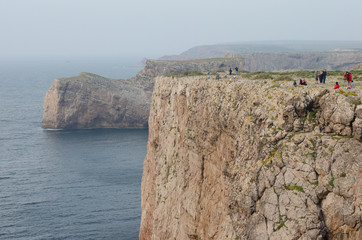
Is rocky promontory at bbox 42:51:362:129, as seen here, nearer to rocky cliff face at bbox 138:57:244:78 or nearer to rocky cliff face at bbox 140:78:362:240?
rocky cliff face at bbox 138:57:244:78

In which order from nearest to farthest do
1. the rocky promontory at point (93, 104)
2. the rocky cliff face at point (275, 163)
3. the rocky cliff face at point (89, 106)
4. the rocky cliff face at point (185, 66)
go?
1. the rocky cliff face at point (275, 163)
2. the rocky cliff face at point (89, 106)
3. the rocky promontory at point (93, 104)
4. the rocky cliff face at point (185, 66)

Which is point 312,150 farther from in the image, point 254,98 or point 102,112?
point 102,112

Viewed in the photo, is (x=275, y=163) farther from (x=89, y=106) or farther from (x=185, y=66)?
(x=185, y=66)

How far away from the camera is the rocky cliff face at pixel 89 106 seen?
495ft

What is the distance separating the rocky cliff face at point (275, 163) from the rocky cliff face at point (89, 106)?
122 meters

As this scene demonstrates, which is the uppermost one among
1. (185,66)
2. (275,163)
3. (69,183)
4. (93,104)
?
(275,163)

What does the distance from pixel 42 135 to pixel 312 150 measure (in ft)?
402

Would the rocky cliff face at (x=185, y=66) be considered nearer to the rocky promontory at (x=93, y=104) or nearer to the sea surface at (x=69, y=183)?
the rocky promontory at (x=93, y=104)

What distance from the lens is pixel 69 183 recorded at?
3406 inches

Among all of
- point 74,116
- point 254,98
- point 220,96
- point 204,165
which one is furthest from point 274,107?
point 74,116

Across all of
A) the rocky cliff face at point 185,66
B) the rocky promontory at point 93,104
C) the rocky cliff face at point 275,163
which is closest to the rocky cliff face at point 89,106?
the rocky promontory at point 93,104

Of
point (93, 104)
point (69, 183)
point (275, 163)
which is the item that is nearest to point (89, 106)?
point (93, 104)

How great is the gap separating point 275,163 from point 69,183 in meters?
71.0

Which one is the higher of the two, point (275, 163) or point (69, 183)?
point (275, 163)
